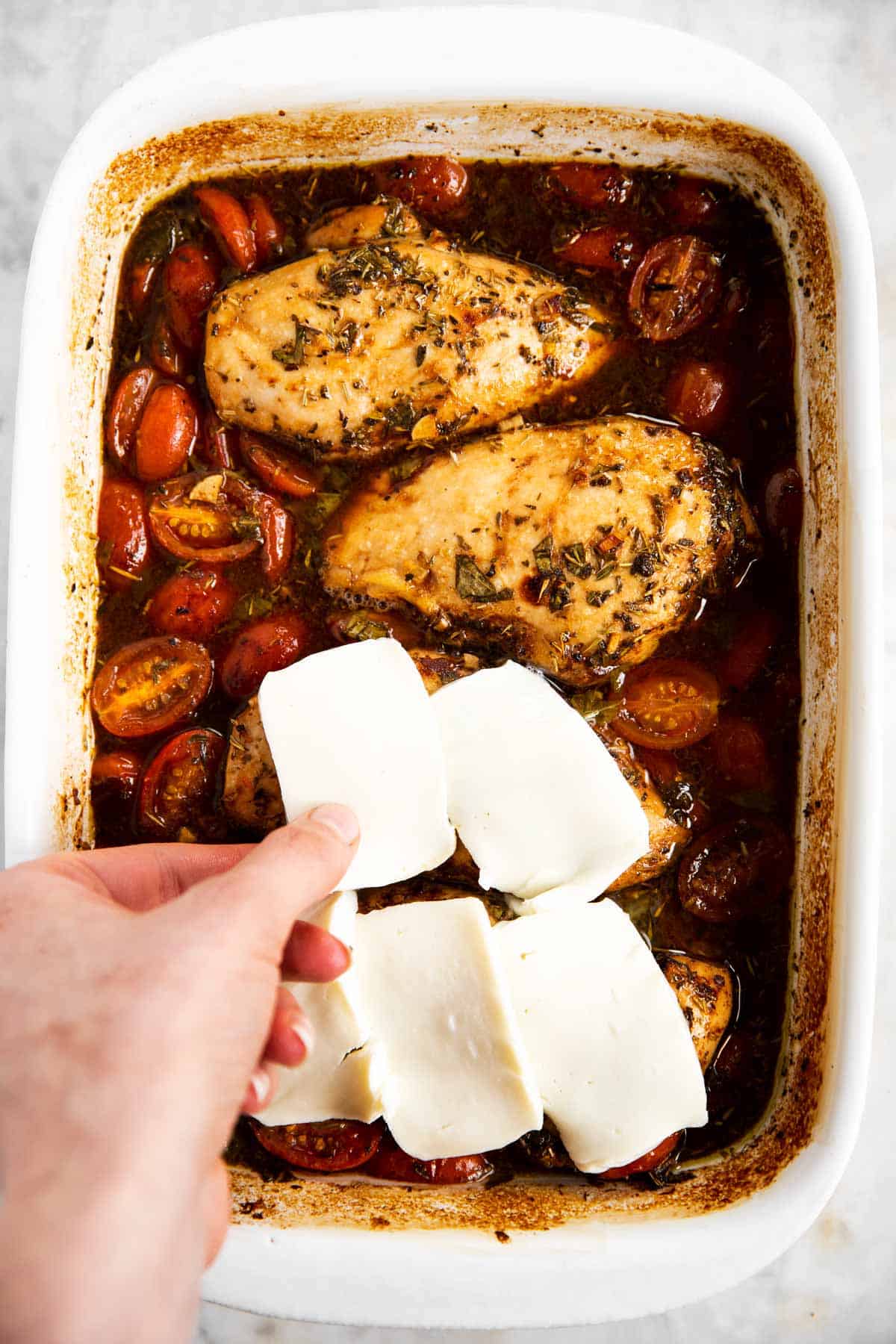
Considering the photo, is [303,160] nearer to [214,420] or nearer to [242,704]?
[214,420]

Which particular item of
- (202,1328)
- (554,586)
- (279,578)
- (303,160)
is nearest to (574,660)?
(554,586)

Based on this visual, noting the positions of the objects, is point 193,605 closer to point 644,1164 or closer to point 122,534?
point 122,534

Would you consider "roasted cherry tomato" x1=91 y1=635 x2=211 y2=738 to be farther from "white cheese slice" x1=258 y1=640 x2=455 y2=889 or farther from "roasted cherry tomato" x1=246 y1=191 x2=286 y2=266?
"roasted cherry tomato" x1=246 y1=191 x2=286 y2=266

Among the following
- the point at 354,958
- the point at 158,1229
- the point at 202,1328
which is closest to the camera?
the point at 158,1229

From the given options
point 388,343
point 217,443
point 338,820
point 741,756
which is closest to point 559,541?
point 388,343

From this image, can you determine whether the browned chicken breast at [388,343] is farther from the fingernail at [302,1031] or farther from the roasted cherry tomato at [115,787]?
the fingernail at [302,1031]

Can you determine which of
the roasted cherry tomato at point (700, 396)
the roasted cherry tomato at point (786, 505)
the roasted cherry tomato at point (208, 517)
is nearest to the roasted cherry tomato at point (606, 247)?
the roasted cherry tomato at point (700, 396)

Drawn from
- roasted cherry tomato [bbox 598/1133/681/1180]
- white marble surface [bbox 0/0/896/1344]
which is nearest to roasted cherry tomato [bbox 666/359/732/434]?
white marble surface [bbox 0/0/896/1344]
